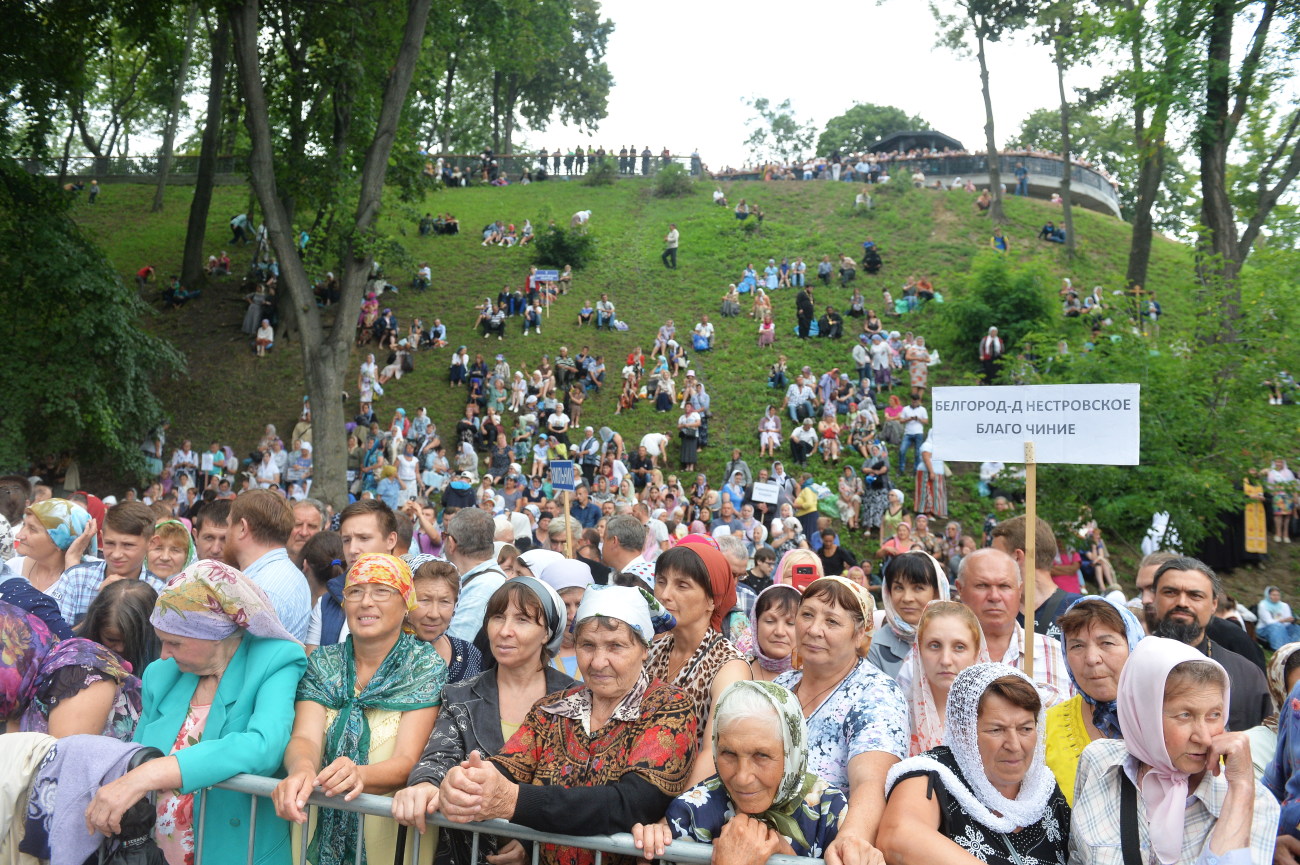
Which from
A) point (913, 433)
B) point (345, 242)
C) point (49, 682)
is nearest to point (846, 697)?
point (49, 682)

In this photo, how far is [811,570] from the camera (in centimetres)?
508

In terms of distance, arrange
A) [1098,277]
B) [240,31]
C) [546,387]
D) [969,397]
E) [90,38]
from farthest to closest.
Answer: [1098,277] < [546,387] < [90,38] < [240,31] < [969,397]

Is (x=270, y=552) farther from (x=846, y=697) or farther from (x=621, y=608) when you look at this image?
(x=846, y=697)

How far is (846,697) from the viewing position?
3436 mm

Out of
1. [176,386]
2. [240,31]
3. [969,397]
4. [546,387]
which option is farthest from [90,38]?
[969,397]

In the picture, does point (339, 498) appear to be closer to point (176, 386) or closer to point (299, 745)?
point (176, 386)

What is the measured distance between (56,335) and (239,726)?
1811cm

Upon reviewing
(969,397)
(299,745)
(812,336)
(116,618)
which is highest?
(812,336)

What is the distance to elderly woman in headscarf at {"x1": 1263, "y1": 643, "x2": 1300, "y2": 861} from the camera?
3150 millimetres

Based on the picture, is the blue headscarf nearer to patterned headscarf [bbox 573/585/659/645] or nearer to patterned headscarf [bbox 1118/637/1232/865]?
patterned headscarf [bbox 1118/637/1232/865]

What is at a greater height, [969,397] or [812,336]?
[812,336]

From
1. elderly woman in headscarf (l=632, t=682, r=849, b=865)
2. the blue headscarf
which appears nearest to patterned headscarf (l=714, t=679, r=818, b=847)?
elderly woman in headscarf (l=632, t=682, r=849, b=865)

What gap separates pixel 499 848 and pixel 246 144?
39.8 m

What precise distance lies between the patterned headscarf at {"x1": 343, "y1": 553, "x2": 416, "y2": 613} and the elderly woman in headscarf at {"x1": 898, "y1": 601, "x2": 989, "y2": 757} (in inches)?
74.8
